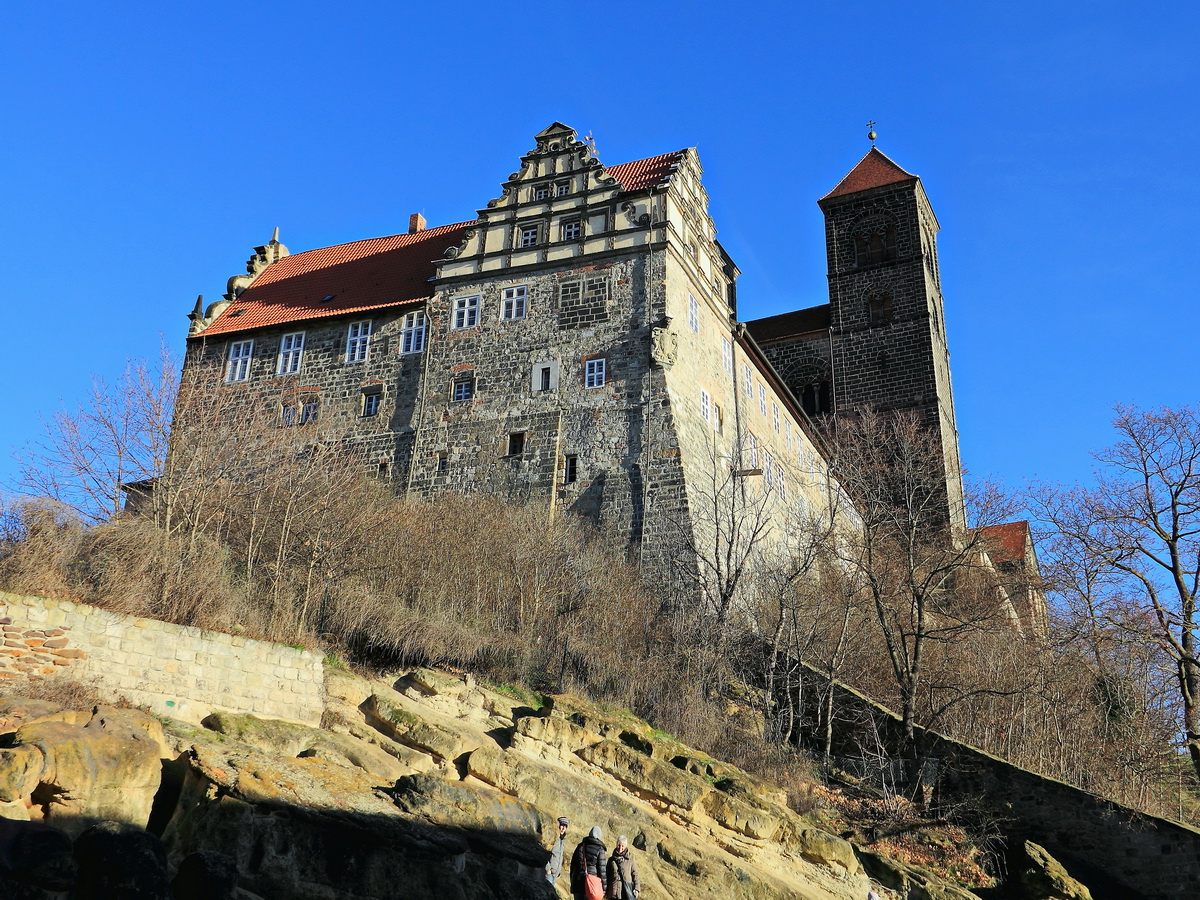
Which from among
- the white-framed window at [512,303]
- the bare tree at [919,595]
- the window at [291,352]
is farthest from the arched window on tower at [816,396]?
the window at [291,352]

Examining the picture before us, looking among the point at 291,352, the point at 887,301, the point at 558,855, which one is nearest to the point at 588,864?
the point at 558,855

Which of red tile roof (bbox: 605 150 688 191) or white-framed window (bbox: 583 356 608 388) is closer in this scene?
white-framed window (bbox: 583 356 608 388)

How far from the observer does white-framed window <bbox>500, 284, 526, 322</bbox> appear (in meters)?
32.9

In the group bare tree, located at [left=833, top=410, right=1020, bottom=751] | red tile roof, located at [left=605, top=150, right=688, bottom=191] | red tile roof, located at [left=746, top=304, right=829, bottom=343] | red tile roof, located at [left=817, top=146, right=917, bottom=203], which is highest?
red tile roof, located at [left=817, top=146, right=917, bottom=203]

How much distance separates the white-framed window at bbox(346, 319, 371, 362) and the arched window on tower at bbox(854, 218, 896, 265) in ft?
95.1

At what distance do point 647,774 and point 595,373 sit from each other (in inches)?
606

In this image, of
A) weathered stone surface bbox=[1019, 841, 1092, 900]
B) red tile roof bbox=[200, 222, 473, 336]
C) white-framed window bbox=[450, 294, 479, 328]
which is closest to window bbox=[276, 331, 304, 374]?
red tile roof bbox=[200, 222, 473, 336]

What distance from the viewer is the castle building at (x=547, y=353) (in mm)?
30156

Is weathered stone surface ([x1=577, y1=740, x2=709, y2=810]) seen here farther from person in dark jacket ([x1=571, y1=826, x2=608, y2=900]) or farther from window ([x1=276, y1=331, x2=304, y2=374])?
window ([x1=276, y1=331, x2=304, y2=374])

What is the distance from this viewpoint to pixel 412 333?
34.0 m

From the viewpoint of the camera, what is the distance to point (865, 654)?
94.5ft

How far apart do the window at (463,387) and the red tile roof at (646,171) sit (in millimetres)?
7320

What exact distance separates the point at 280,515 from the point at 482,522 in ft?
18.0

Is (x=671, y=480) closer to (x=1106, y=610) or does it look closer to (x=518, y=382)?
(x=518, y=382)
